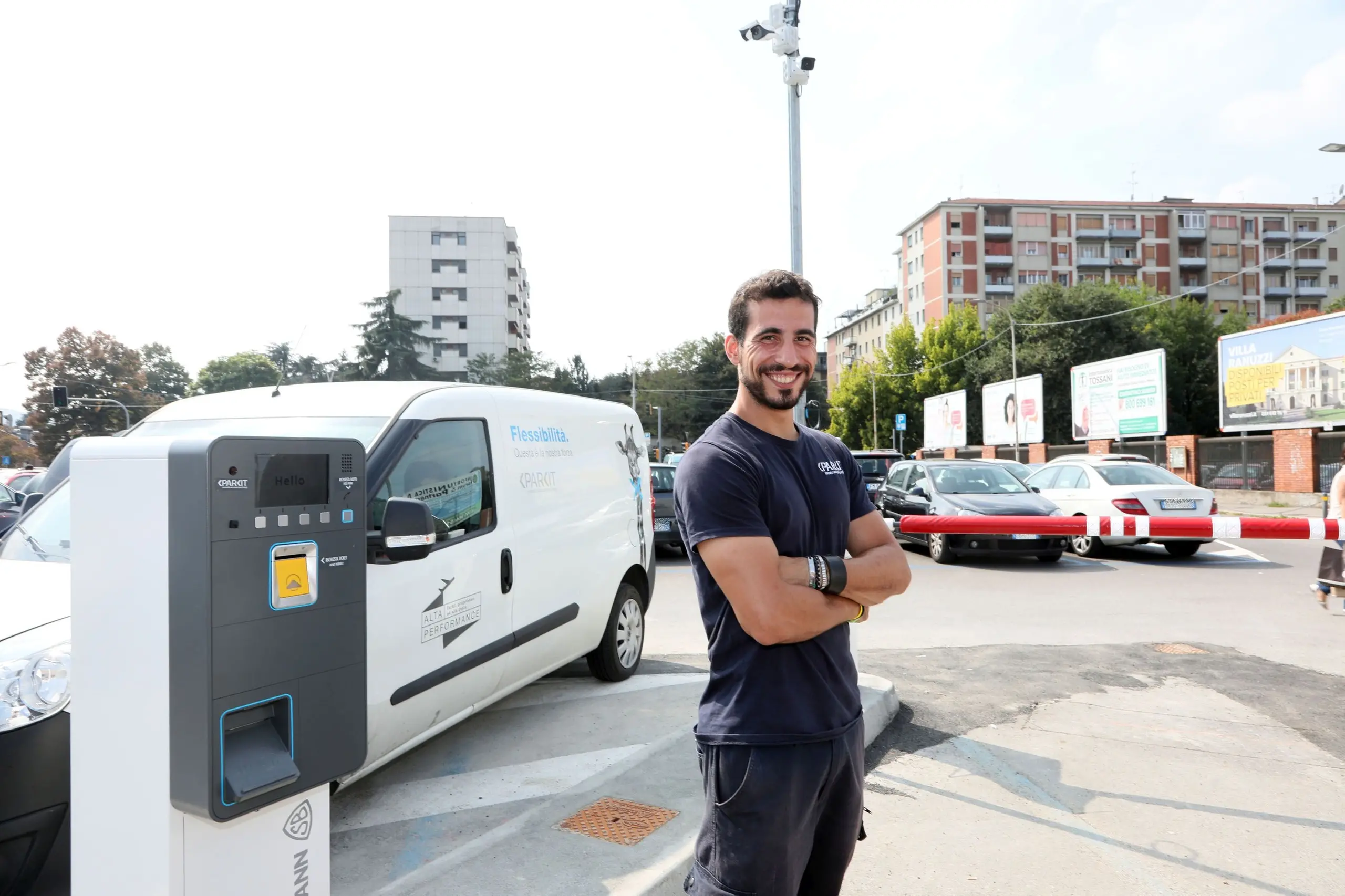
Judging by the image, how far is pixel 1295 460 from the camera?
24.0m

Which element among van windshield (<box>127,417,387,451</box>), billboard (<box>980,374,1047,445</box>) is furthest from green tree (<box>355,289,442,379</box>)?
van windshield (<box>127,417,387,451</box>)

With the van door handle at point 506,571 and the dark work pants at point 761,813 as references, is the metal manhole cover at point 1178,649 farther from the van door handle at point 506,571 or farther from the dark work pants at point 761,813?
the dark work pants at point 761,813

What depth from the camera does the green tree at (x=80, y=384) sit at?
59.1m

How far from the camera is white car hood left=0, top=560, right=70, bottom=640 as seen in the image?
294 centimetres

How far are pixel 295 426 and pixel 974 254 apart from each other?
83959 mm

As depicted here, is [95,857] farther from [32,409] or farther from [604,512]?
[32,409]

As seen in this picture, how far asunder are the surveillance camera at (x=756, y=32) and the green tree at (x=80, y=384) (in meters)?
63.6

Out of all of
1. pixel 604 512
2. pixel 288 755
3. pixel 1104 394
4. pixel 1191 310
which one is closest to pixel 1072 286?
pixel 1191 310

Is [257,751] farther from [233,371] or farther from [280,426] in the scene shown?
[233,371]

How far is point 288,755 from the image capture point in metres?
2.09

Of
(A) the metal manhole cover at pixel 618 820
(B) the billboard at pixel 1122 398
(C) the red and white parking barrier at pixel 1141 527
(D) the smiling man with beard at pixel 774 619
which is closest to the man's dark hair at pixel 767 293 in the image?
(D) the smiling man with beard at pixel 774 619

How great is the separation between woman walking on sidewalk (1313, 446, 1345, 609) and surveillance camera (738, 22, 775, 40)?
19.6 ft

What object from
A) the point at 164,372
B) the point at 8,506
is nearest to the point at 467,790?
the point at 8,506

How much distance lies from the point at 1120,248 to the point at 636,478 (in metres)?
87.9
